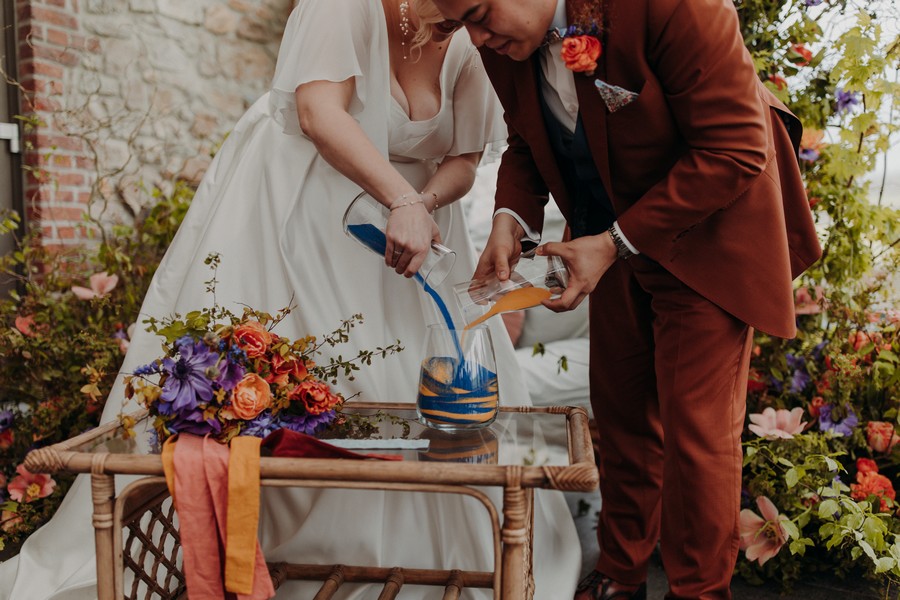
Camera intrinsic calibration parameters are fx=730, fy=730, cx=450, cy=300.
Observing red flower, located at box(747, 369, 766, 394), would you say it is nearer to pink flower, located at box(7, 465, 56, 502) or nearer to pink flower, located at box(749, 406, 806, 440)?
pink flower, located at box(749, 406, 806, 440)

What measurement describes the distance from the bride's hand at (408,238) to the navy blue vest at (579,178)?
335mm

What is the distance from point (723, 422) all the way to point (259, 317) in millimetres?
915

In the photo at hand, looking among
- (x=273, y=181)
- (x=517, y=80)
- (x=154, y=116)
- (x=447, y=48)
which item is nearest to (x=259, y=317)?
(x=273, y=181)

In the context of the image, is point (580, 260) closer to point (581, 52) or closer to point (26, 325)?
point (581, 52)

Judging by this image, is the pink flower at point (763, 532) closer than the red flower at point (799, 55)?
Yes

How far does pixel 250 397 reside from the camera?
1.22 metres

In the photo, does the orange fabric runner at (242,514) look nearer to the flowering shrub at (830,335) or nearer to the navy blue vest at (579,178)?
the navy blue vest at (579,178)

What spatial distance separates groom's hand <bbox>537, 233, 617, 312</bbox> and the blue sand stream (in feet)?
0.62

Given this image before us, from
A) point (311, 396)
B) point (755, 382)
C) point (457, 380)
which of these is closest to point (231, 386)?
point (311, 396)

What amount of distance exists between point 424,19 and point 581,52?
1.69ft

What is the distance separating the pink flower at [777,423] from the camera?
1872 mm

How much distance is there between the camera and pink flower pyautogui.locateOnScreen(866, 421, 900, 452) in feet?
6.32

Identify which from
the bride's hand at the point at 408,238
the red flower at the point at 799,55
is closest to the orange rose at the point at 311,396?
the bride's hand at the point at 408,238

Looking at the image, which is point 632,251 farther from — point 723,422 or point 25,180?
point 25,180
